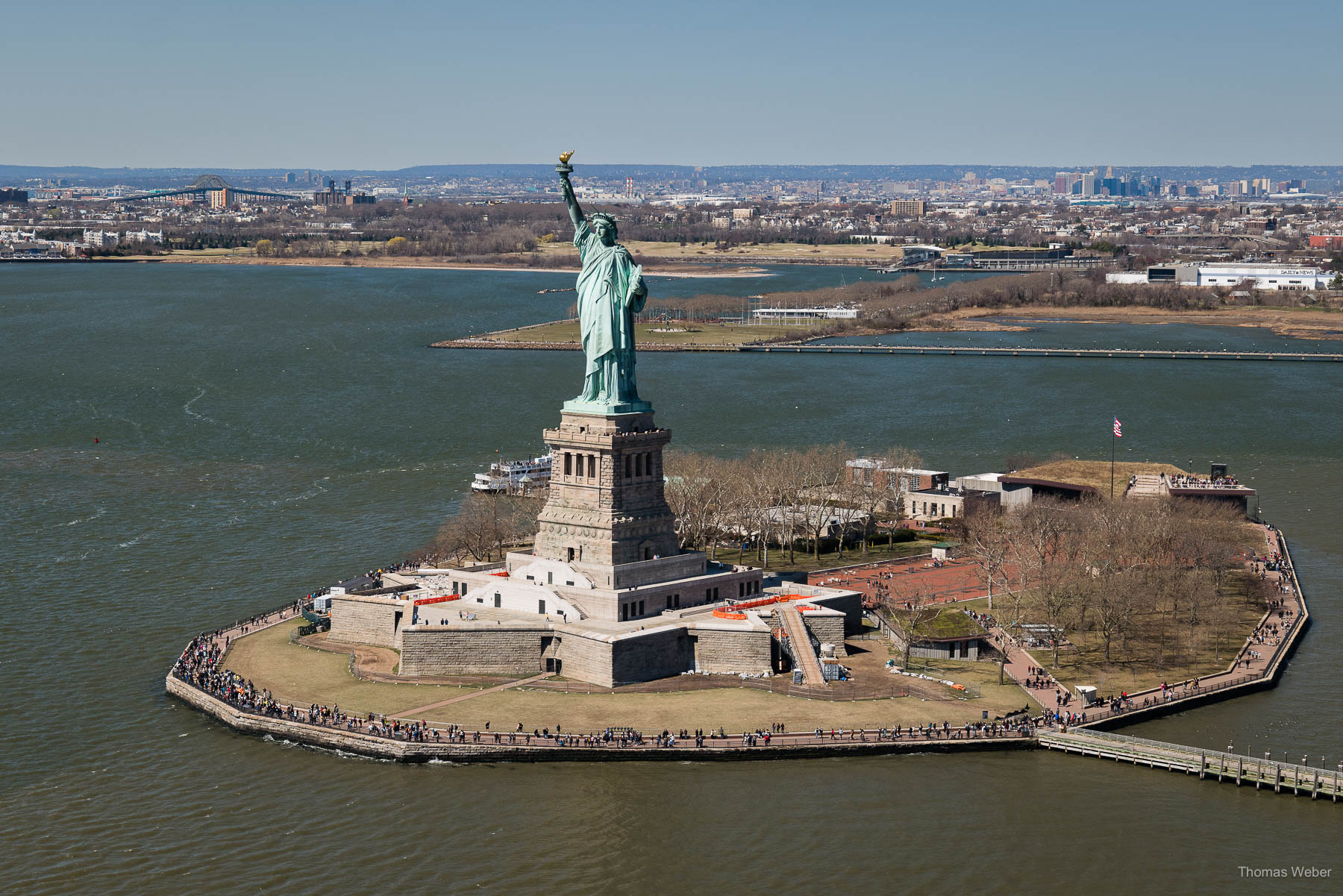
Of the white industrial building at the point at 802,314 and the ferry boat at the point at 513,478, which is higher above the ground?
the white industrial building at the point at 802,314

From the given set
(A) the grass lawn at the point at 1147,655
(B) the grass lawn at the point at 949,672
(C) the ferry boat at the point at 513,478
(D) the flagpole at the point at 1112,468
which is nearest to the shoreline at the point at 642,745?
(B) the grass lawn at the point at 949,672

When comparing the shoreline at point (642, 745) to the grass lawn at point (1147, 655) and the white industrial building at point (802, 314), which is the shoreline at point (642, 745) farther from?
the white industrial building at point (802, 314)

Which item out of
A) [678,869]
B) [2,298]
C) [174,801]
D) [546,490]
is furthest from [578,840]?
[2,298]

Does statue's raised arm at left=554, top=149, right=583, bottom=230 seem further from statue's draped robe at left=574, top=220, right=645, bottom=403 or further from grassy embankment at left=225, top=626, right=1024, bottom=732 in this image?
grassy embankment at left=225, top=626, right=1024, bottom=732

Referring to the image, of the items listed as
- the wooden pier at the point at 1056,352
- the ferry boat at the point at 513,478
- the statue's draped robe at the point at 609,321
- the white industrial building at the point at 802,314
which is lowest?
the ferry boat at the point at 513,478

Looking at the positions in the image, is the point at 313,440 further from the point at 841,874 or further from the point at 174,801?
the point at 841,874

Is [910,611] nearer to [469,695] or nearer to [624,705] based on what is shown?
[624,705]
